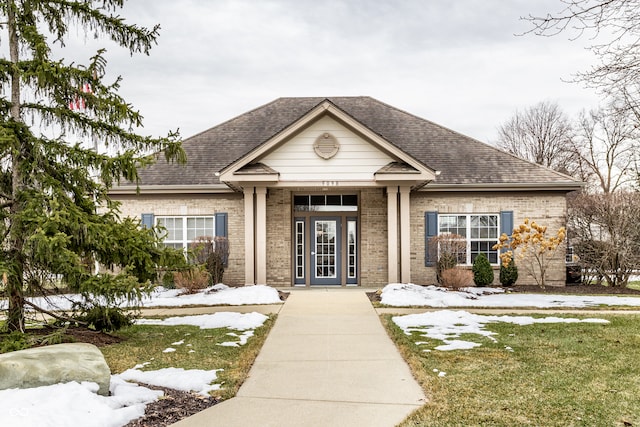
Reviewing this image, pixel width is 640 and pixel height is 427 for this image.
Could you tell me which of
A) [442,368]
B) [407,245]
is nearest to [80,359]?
[442,368]

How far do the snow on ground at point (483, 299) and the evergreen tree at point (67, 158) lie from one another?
6874 mm

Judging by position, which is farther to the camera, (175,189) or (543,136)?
(543,136)

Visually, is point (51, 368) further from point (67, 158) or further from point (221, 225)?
point (221, 225)

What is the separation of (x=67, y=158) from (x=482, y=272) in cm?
1280

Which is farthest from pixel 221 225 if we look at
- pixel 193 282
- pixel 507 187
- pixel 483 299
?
pixel 507 187

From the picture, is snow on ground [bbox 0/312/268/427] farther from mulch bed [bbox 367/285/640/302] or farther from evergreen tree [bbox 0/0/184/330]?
mulch bed [bbox 367/285/640/302]

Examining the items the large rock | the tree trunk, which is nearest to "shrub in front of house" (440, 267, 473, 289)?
the tree trunk

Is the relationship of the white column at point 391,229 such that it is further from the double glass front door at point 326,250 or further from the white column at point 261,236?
the white column at point 261,236

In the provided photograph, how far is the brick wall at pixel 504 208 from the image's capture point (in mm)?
17750

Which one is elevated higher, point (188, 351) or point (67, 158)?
point (67, 158)

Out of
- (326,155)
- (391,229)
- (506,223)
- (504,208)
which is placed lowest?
(391,229)

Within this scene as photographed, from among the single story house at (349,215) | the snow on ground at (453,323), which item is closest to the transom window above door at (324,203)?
the single story house at (349,215)

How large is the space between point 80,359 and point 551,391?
192 inches

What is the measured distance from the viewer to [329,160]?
16.0 meters
